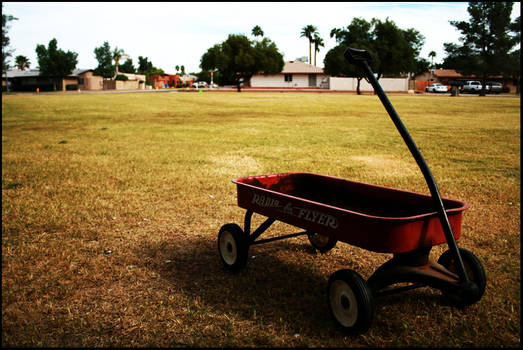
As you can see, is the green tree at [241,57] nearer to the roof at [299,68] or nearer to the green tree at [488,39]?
the roof at [299,68]

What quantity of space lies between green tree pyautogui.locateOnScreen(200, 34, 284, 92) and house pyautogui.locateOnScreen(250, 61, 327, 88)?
8.13 m

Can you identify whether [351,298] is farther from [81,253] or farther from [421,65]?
[421,65]

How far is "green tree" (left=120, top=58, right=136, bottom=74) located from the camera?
15657cm

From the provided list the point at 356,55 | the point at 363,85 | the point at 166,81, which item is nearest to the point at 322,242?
the point at 356,55

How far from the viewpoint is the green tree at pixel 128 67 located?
15657 cm

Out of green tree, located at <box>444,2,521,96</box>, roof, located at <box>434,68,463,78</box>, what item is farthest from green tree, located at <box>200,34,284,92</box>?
roof, located at <box>434,68,463,78</box>

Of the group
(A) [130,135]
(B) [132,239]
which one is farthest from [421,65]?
(B) [132,239]

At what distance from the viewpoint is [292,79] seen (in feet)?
269

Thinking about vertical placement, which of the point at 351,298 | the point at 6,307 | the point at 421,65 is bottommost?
the point at 6,307

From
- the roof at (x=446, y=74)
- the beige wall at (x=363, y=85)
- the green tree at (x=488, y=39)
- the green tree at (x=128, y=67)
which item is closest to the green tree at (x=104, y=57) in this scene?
the green tree at (x=128, y=67)

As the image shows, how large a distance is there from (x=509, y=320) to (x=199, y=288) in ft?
7.83

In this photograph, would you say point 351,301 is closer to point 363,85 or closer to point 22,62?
point 363,85

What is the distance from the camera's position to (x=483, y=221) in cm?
518

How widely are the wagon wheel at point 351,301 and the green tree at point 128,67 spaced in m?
166
